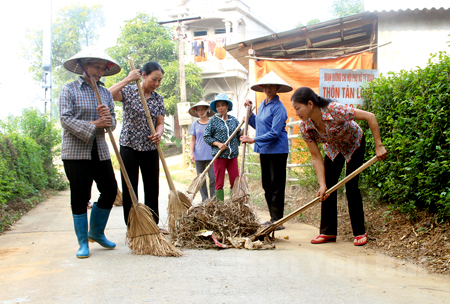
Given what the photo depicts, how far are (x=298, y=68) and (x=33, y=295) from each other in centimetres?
827

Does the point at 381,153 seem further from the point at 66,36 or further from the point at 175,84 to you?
the point at 66,36

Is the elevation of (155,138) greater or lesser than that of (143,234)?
greater

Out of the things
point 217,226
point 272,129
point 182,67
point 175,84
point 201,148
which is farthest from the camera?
point 175,84

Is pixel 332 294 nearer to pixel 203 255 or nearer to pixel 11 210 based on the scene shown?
pixel 203 255

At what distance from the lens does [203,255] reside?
3.87 metres

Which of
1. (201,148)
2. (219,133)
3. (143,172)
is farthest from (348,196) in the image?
(201,148)

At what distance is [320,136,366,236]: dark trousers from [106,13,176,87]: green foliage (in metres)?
19.8

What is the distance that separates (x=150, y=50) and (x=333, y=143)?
2045 cm

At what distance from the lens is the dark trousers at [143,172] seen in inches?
173

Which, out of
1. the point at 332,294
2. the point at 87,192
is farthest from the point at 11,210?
the point at 332,294

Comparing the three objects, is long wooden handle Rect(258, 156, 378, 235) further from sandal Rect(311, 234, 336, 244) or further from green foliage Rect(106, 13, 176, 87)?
green foliage Rect(106, 13, 176, 87)

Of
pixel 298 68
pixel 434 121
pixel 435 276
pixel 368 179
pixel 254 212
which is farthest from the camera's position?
pixel 298 68

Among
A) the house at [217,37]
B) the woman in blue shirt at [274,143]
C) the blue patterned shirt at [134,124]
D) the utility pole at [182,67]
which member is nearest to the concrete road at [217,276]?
the woman in blue shirt at [274,143]

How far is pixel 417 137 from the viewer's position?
13.0 feet
